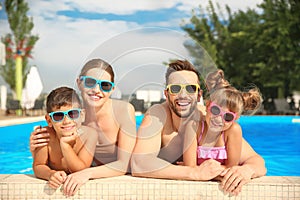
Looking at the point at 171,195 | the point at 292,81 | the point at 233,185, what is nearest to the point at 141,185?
the point at 171,195

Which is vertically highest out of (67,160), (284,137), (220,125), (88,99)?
(88,99)

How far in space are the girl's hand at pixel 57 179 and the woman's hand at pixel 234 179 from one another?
110 cm

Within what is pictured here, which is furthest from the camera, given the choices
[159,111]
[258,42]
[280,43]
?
[258,42]

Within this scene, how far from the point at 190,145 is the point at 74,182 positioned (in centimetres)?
83

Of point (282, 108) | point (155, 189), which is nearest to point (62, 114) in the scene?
point (155, 189)

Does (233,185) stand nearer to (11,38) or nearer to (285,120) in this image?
(285,120)

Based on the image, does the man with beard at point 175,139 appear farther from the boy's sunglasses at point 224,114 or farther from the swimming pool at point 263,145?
the swimming pool at point 263,145

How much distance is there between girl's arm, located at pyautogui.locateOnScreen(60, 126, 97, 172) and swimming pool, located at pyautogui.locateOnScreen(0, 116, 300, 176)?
3.10 meters

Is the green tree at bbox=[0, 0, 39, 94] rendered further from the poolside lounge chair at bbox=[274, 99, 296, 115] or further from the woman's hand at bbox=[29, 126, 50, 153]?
the woman's hand at bbox=[29, 126, 50, 153]

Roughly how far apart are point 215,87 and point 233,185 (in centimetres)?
84

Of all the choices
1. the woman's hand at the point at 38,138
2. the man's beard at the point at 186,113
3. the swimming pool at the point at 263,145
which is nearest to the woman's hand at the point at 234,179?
the man's beard at the point at 186,113

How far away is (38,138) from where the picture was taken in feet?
8.91

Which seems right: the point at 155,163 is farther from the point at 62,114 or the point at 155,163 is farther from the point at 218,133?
the point at 62,114

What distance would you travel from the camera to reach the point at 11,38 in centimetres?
2042
